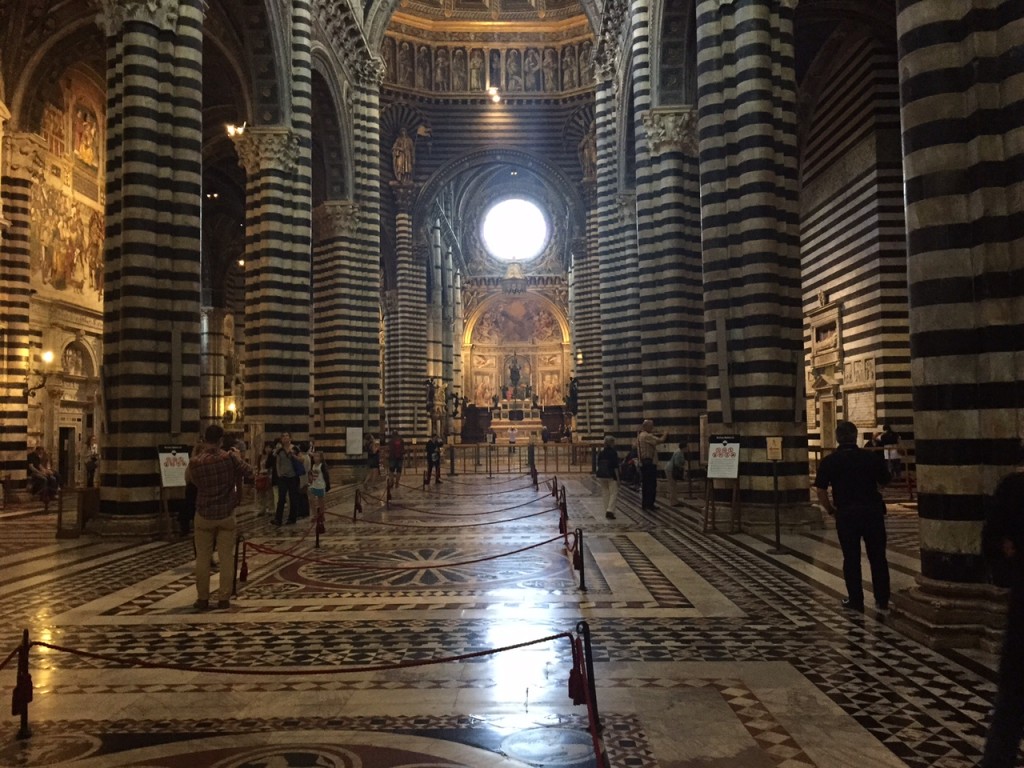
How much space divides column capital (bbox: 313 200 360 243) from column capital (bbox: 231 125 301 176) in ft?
21.0

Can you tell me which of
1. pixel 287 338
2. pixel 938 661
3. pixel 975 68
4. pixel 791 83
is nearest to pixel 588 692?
pixel 938 661

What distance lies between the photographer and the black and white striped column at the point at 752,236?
14023 mm

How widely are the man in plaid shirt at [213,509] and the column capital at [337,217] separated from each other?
21147mm

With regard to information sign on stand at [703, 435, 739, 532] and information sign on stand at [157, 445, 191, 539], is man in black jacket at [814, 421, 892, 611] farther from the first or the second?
information sign on stand at [157, 445, 191, 539]

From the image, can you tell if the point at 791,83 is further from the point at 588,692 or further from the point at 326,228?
the point at 326,228

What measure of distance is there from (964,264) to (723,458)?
6394mm

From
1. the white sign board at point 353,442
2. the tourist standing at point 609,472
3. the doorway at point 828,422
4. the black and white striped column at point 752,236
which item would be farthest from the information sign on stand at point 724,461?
the white sign board at point 353,442

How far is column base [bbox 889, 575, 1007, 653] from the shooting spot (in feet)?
20.9

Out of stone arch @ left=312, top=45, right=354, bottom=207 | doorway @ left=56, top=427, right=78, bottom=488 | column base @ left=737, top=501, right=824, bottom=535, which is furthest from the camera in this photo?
stone arch @ left=312, top=45, right=354, bottom=207

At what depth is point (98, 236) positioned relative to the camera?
91.5 feet

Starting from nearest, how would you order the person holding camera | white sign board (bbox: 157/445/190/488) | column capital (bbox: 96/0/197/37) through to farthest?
white sign board (bbox: 157/445/190/488), column capital (bbox: 96/0/197/37), the person holding camera

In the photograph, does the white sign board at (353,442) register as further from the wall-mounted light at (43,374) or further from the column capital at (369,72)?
the column capital at (369,72)

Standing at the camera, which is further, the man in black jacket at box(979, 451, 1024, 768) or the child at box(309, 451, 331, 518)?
the child at box(309, 451, 331, 518)

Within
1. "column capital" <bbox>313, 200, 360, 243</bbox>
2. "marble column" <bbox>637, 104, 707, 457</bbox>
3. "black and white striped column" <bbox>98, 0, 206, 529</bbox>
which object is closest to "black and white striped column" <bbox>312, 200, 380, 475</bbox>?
"column capital" <bbox>313, 200, 360, 243</bbox>
